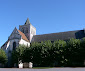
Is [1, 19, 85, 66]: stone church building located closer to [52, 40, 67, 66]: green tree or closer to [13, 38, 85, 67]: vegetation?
[13, 38, 85, 67]: vegetation

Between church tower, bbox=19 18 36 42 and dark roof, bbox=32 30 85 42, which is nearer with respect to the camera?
dark roof, bbox=32 30 85 42

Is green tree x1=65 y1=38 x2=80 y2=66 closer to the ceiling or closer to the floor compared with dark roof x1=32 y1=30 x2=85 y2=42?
closer to the floor

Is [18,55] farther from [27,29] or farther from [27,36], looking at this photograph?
[27,29]

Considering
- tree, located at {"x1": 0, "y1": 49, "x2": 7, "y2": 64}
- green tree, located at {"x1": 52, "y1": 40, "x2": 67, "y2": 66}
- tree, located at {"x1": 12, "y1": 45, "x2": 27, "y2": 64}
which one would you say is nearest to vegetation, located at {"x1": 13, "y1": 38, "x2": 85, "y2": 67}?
green tree, located at {"x1": 52, "y1": 40, "x2": 67, "y2": 66}

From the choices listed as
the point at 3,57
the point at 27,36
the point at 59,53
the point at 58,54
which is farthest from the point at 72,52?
the point at 27,36

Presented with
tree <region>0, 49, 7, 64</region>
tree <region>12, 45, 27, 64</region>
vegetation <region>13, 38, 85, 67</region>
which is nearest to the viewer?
vegetation <region>13, 38, 85, 67</region>

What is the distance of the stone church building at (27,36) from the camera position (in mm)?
37656

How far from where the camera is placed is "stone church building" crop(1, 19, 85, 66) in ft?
124

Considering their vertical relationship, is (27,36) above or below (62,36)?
above

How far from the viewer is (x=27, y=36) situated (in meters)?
44.3

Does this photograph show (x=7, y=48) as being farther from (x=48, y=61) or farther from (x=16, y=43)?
(x=48, y=61)

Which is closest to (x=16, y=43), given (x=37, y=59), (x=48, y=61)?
(x=37, y=59)

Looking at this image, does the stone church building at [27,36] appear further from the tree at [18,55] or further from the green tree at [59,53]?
the green tree at [59,53]

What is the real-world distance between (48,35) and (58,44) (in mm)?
14765
